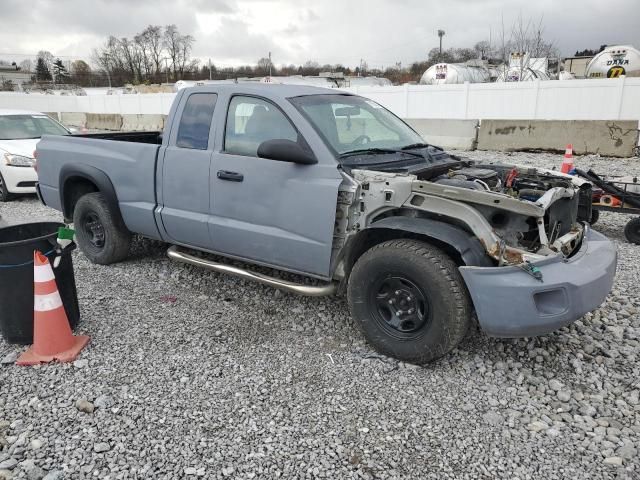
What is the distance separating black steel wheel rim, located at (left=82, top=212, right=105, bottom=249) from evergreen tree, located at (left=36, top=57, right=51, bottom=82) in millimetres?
86885

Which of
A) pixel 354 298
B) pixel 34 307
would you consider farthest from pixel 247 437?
pixel 34 307

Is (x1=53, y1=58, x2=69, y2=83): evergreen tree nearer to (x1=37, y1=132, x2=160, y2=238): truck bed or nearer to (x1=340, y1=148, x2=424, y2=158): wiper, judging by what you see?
(x1=37, y1=132, x2=160, y2=238): truck bed

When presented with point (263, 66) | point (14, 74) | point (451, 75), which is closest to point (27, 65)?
point (14, 74)

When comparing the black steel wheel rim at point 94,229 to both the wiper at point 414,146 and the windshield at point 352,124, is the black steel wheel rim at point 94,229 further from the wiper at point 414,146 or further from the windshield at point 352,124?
the wiper at point 414,146

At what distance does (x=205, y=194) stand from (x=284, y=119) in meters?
0.96

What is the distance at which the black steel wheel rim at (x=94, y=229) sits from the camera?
17.8ft

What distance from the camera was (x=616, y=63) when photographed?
88.6 ft

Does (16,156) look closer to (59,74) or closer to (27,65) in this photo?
(59,74)

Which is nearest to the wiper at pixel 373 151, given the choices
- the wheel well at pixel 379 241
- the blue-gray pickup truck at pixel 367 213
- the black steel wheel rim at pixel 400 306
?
the blue-gray pickup truck at pixel 367 213

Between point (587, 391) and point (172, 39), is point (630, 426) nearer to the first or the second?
point (587, 391)

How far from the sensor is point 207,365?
3.49 m

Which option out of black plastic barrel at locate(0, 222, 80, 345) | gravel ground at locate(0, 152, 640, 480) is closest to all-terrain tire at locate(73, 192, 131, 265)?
gravel ground at locate(0, 152, 640, 480)

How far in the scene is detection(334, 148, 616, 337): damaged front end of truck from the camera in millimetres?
2963

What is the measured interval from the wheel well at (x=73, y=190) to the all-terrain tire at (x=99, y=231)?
0.15m
